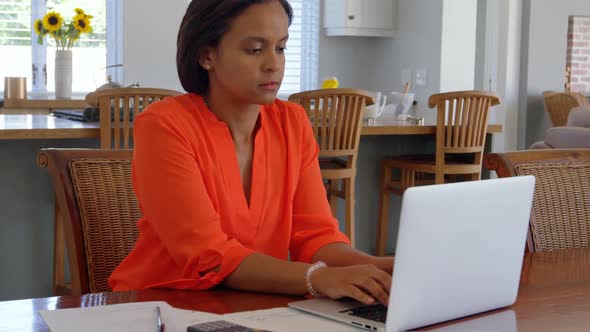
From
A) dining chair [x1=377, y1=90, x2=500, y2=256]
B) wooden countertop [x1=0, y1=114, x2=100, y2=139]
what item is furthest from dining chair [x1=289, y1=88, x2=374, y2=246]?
wooden countertop [x1=0, y1=114, x2=100, y2=139]

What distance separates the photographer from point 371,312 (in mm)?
1121

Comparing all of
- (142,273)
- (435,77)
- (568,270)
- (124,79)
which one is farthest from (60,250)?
(435,77)

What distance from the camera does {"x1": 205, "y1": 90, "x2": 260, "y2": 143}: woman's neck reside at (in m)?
1.52

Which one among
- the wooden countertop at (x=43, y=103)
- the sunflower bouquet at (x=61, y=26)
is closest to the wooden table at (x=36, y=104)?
the wooden countertop at (x=43, y=103)

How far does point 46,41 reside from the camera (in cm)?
607

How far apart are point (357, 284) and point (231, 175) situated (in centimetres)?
39

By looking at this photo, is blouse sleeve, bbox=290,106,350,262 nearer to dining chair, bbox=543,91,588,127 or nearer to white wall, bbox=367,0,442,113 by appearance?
white wall, bbox=367,0,442,113

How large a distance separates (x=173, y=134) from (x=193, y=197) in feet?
0.37

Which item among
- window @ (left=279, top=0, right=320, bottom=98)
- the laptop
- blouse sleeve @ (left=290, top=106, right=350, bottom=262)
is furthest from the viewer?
window @ (left=279, top=0, right=320, bottom=98)

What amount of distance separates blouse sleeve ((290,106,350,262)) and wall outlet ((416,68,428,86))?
494 centimetres

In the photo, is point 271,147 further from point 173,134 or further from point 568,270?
point 568,270

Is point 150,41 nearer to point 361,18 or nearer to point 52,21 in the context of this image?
point 52,21

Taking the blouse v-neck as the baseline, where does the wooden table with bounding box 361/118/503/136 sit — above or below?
below

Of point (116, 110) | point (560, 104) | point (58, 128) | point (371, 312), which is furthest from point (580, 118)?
point (371, 312)
